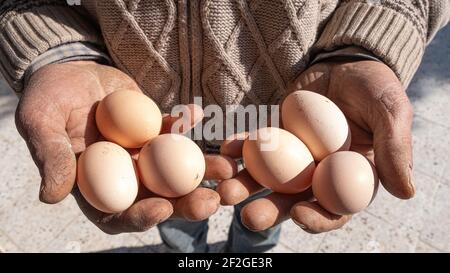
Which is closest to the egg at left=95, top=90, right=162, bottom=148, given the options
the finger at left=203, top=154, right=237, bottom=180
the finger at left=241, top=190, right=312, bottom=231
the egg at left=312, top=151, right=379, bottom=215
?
the finger at left=203, top=154, right=237, bottom=180

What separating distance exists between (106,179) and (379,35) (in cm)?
69

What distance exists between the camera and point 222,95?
3.23 ft

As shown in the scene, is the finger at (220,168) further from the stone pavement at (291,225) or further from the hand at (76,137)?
the stone pavement at (291,225)

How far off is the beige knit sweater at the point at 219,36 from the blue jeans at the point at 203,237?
555mm

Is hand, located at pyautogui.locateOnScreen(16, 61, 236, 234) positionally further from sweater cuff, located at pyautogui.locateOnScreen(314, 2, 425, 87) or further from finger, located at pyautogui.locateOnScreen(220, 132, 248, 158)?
sweater cuff, located at pyautogui.locateOnScreen(314, 2, 425, 87)

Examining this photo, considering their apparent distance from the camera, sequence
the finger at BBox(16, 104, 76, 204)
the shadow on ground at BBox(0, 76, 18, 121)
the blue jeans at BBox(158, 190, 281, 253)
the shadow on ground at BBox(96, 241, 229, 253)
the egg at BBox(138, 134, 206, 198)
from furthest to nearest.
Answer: the shadow on ground at BBox(0, 76, 18, 121)
the shadow on ground at BBox(96, 241, 229, 253)
the blue jeans at BBox(158, 190, 281, 253)
the egg at BBox(138, 134, 206, 198)
the finger at BBox(16, 104, 76, 204)

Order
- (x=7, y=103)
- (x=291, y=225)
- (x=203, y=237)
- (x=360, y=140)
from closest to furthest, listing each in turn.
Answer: (x=360, y=140), (x=203, y=237), (x=291, y=225), (x=7, y=103)

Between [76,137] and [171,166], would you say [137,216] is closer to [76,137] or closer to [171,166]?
[171,166]

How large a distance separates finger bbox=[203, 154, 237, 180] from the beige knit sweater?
0.47 feet

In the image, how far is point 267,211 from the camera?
2.84 feet

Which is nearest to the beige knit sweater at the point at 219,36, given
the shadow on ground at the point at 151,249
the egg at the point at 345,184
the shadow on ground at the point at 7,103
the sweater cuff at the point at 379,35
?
→ the sweater cuff at the point at 379,35

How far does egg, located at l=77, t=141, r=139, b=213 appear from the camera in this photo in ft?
2.83

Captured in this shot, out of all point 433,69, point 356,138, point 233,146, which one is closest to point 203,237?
point 233,146

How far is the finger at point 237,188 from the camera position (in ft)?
2.93
